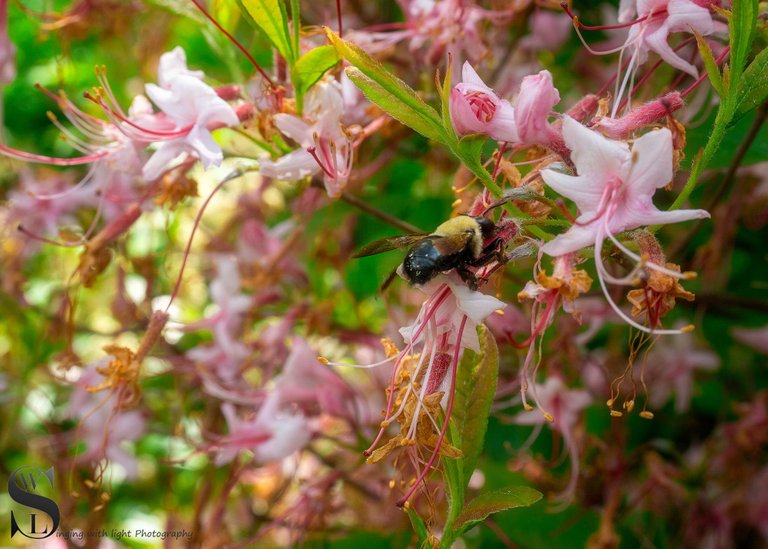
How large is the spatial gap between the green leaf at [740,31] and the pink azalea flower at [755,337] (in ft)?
3.29

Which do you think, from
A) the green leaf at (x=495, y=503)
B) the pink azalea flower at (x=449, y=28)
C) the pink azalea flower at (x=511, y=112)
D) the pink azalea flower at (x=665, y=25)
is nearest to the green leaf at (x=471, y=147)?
the pink azalea flower at (x=511, y=112)

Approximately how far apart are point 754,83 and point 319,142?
45cm

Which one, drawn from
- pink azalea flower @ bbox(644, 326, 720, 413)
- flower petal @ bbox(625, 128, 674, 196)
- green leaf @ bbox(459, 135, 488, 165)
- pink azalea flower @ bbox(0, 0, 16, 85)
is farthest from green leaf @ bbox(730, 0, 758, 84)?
pink azalea flower @ bbox(0, 0, 16, 85)

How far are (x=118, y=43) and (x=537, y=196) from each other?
1476 millimetres

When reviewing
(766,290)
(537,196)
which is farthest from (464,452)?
(766,290)

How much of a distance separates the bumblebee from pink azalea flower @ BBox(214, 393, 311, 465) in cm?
56

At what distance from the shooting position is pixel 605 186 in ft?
2.44

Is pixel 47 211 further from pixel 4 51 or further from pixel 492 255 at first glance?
pixel 492 255

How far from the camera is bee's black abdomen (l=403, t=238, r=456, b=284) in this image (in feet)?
2.55

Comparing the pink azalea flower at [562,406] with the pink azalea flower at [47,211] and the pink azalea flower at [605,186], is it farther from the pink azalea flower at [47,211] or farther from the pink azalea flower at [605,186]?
the pink azalea flower at [47,211]

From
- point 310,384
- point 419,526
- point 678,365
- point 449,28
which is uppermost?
point 449,28

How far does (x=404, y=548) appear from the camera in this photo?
4.63ft

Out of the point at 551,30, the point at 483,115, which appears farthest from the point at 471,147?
the point at 551,30

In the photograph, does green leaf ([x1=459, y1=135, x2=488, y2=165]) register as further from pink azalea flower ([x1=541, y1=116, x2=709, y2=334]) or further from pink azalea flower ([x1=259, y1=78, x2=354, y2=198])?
pink azalea flower ([x1=259, y1=78, x2=354, y2=198])
